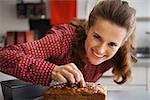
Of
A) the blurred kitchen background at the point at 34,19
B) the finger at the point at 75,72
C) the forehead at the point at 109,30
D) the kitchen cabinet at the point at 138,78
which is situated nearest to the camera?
the finger at the point at 75,72

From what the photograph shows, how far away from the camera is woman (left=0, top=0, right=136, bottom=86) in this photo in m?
0.90

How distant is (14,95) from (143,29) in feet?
6.26

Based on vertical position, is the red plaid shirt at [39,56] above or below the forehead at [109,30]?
below

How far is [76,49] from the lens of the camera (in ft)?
3.71

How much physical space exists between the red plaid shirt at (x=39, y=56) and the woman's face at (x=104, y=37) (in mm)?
116

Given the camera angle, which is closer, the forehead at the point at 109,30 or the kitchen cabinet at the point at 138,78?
the forehead at the point at 109,30

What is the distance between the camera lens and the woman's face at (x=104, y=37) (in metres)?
0.95

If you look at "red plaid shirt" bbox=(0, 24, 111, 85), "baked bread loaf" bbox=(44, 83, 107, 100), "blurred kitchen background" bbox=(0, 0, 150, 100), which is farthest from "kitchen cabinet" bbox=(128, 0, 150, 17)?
"baked bread loaf" bbox=(44, 83, 107, 100)

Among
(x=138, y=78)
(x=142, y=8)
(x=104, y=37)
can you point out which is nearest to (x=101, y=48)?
(x=104, y=37)

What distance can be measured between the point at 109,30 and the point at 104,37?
0.03 metres

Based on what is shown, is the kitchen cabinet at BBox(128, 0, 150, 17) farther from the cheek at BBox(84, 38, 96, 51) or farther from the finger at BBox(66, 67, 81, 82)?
the finger at BBox(66, 67, 81, 82)

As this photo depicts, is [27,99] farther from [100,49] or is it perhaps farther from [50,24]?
[50,24]

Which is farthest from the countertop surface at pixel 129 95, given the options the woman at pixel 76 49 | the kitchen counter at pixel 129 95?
the woman at pixel 76 49

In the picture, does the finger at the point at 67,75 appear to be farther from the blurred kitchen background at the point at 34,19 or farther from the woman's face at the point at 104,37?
the blurred kitchen background at the point at 34,19
